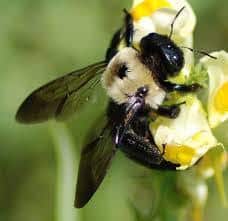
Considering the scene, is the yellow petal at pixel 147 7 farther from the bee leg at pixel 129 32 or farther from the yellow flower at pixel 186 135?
the yellow flower at pixel 186 135

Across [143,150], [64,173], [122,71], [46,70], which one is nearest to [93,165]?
[143,150]

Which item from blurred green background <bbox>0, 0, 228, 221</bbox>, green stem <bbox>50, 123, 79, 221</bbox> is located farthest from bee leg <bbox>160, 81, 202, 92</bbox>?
blurred green background <bbox>0, 0, 228, 221</bbox>

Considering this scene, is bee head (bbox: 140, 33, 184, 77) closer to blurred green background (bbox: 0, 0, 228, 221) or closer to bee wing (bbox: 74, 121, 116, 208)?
bee wing (bbox: 74, 121, 116, 208)

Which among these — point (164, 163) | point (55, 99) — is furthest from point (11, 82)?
point (164, 163)

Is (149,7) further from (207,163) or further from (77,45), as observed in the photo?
(77,45)

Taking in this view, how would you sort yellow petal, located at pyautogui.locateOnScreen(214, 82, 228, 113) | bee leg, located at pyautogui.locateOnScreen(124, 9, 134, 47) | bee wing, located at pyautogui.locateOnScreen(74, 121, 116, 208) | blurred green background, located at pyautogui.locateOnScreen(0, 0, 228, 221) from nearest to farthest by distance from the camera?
bee wing, located at pyautogui.locateOnScreen(74, 121, 116, 208)
yellow petal, located at pyautogui.locateOnScreen(214, 82, 228, 113)
bee leg, located at pyautogui.locateOnScreen(124, 9, 134, 47)
blurred green background, located at pyautogui.locateOnScreen(0, 0, 228, 221)

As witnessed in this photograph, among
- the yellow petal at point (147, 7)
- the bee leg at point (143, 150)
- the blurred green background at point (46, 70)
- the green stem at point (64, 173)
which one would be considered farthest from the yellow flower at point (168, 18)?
the blurred green background at point (46, 70)

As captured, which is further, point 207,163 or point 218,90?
point 207,163
